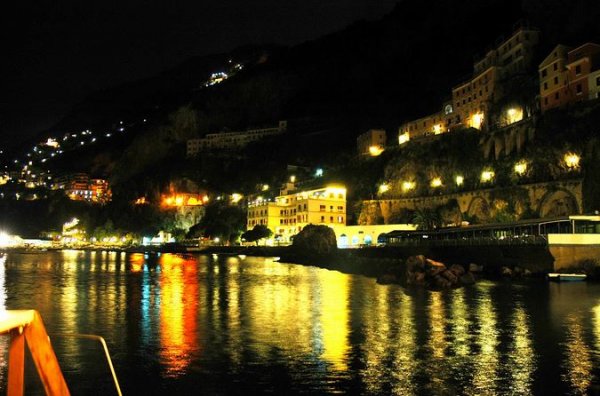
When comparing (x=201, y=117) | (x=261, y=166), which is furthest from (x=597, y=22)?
(x=201, y=117)

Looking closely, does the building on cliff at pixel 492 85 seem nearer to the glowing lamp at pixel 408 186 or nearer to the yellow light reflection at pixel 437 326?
the glowing lamp at pixel 408 186

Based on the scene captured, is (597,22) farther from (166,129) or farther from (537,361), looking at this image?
(166,129)

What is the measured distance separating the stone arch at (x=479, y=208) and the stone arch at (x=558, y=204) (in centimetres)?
984

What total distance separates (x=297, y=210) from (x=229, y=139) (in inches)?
2702

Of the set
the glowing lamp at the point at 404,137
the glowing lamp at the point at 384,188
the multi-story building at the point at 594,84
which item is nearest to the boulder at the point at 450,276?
the multi-story building at the point at 594,84

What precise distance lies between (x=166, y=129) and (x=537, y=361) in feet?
581

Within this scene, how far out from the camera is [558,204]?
5981 cm

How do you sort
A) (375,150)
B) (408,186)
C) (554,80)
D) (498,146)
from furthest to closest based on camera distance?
(375,150)
(408,186)
(498,146)
(554,80)

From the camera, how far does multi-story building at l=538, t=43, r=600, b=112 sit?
200 feet

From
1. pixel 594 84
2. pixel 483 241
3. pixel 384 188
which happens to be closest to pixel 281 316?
pixel 483 241

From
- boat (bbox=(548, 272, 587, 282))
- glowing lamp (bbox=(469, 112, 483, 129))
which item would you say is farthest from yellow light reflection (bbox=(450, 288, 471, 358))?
glowing lamp (bbox=(469, 112, 483, 129))

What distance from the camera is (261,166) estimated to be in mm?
144500

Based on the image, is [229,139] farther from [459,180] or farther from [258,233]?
[459,180]

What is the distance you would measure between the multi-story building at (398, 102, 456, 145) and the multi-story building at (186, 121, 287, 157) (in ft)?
200
